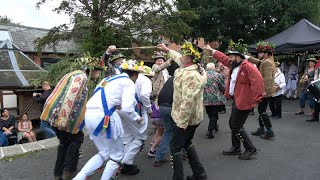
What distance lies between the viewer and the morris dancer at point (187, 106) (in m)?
4.23

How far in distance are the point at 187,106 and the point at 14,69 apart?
8.38 m

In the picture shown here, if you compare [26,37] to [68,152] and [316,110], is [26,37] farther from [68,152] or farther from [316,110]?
[68,152]

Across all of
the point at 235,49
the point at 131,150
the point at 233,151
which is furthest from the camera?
the point at 235,49

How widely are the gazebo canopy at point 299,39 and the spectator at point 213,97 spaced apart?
6.58 metres

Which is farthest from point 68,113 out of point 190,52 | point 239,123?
point 239,123

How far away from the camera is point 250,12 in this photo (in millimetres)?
20328

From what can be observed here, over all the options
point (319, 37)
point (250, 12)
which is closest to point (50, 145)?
point (319, 37)

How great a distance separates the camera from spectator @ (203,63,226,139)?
713cm

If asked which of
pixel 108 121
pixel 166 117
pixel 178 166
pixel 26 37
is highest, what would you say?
pixel 26 37

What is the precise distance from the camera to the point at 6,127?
8.95 m

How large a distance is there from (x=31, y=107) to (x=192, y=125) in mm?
7575

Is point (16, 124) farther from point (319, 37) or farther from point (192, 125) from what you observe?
point (319, 37)

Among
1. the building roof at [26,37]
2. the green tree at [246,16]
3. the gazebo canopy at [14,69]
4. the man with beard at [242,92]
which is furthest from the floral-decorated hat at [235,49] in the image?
the building roof at [26,37]

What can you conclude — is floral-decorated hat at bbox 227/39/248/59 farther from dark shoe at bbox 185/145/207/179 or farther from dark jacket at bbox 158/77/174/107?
dark shoe at bbox 185/145/207/179
